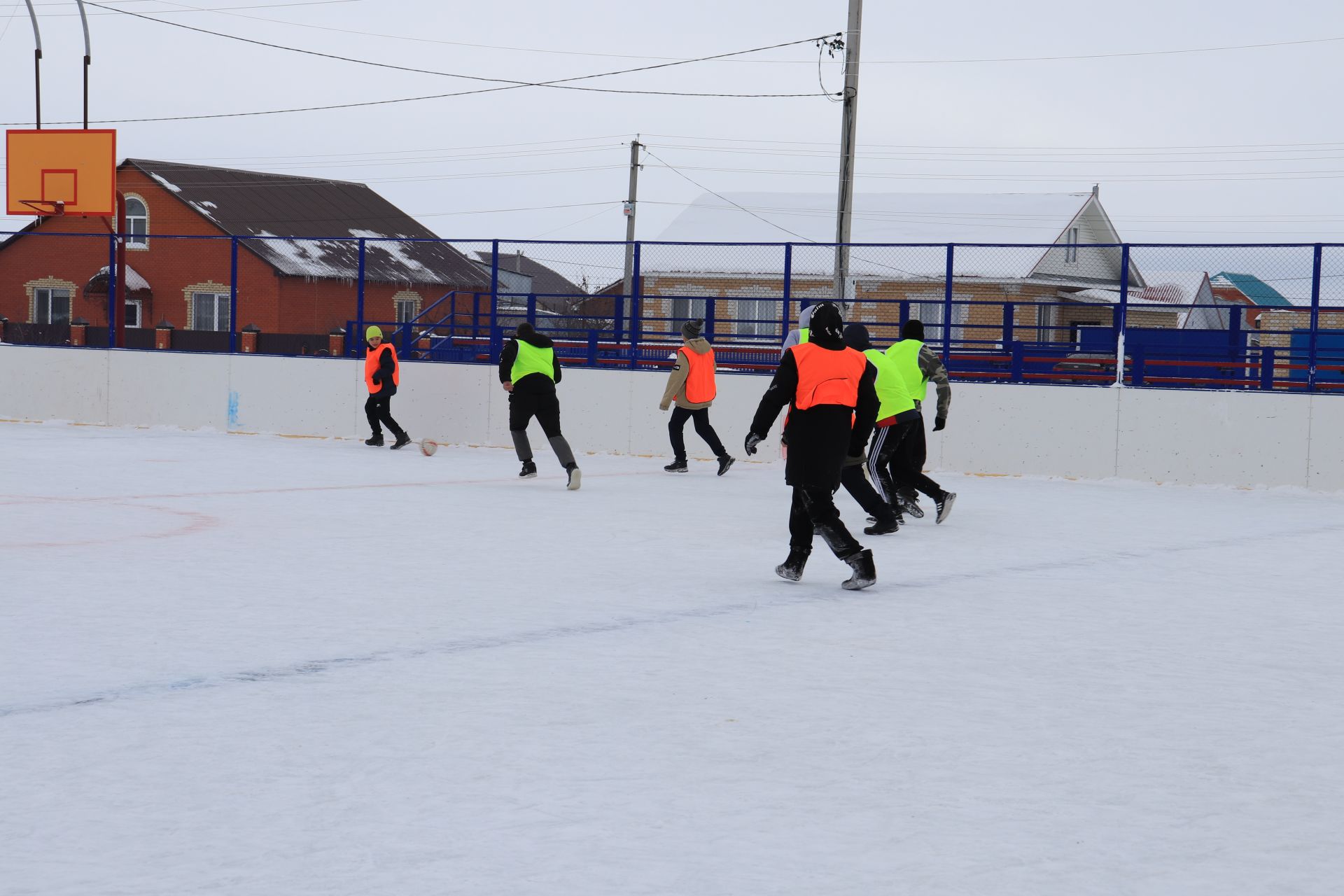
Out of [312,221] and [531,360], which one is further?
[312,221]

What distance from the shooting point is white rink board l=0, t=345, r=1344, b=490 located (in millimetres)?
15805

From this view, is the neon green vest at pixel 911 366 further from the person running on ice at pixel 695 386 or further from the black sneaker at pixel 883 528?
the person running on ice at pixel 695 386

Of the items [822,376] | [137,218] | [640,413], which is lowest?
[640,413]

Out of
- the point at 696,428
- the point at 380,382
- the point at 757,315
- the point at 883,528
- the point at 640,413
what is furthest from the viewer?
the point at 757,315

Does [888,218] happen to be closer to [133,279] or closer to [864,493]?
[133,279]

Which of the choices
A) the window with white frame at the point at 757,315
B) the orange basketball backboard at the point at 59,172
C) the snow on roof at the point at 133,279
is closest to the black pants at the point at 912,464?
the window with white frame at the point at 757,315

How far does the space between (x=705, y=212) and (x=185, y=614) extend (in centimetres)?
3942

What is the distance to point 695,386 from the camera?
51.3 feet

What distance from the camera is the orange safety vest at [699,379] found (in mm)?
15594

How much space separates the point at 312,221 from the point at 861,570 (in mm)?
42465

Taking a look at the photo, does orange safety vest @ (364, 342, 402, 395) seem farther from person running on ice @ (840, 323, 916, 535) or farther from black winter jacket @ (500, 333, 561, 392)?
person running on ice @ (840, 323, 916, 535)

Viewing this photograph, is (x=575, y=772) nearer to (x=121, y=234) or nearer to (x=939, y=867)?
(x=939, y=867)

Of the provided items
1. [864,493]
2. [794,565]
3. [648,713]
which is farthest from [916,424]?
[648,713]

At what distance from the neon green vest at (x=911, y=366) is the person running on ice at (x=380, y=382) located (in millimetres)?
8281
